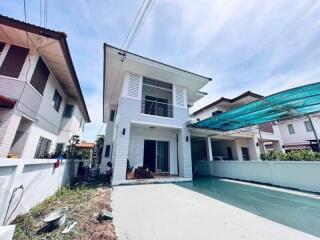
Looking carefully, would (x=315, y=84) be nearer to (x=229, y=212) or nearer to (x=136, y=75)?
(x=229, y=212)

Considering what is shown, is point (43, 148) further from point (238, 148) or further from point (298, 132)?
point (298, 132)

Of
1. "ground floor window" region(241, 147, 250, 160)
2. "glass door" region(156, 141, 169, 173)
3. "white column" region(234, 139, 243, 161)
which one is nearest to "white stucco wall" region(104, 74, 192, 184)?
"glass door" region(156, 141, 169, 173)

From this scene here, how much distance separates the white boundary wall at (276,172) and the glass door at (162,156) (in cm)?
378

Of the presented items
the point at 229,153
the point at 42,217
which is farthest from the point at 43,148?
the point at 229,153

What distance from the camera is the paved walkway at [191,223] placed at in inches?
97.3

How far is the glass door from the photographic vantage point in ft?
30.9

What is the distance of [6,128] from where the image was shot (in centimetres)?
492

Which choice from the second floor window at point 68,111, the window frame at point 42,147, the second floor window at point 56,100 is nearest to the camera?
the window frame at point 42,147

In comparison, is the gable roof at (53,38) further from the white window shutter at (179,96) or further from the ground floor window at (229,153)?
the ground floor window at (229,153)

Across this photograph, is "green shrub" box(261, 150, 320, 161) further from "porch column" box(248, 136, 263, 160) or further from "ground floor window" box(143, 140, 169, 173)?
"ground floor window" box(143, 140, 169, 173)

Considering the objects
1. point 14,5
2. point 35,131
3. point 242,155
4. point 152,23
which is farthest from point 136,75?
point 242,155

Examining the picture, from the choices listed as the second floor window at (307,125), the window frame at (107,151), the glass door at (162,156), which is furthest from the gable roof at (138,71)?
the second floor window at (307,125)

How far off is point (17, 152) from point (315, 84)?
11.3 metres

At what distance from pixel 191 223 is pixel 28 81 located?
766 centimetres
